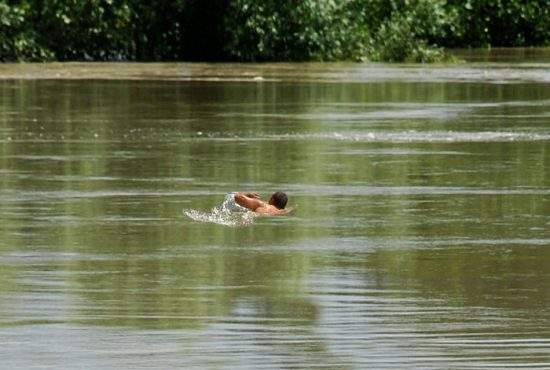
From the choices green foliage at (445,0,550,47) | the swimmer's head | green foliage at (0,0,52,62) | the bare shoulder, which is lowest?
green foliage at (445,0,550,47)

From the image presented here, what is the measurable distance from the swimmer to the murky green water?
7cm

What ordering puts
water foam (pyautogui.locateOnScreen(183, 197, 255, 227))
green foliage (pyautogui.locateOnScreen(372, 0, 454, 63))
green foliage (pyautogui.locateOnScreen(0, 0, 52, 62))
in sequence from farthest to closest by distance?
green foliage (pyautogui.locateOnScreen(372, 0, 454, 63)), green foliage (pyautogui.locateOnScreen(0, 0, 52, 62)), water foam (pyautogui.locateOnScreen(183, 197, 255, 227))

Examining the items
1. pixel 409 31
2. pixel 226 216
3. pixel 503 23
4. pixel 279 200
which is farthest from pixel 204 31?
pixel 226 216

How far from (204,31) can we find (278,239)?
2707 cm

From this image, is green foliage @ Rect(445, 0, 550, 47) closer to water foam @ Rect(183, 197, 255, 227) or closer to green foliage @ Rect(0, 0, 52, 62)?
green foliage @ Rect(0, 0, 52, 62)

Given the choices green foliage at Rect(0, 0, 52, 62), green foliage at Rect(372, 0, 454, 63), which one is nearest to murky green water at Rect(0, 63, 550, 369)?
green foliage at Rect(0, 0, 52, 62)

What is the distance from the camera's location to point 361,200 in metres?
13.3

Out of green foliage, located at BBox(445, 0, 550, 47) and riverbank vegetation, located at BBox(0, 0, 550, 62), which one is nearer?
riverbank vegetation, located at BBox(0, 0, 550, 62)

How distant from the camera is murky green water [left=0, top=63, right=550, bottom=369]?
7.75 meters

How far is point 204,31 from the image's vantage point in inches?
1502

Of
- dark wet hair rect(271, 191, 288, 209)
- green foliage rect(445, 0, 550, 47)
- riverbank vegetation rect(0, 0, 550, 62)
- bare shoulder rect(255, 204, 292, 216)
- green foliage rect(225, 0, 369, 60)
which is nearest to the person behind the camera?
bare shoulder rect(255, 204, 292, 216)

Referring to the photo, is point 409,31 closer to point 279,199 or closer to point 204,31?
point 204,31

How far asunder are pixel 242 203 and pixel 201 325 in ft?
13.1

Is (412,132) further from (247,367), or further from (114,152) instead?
(247,367)
